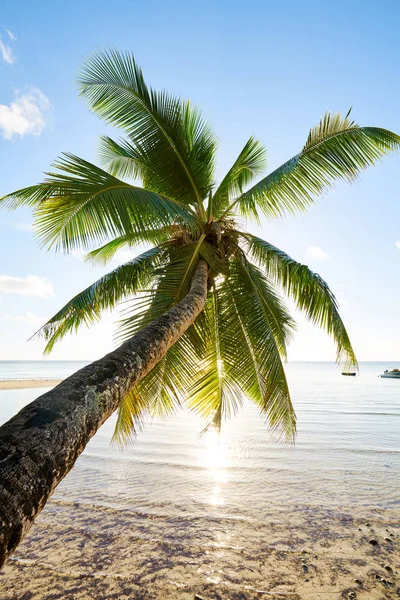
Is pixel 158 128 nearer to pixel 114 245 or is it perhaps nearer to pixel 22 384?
pixel 114 245

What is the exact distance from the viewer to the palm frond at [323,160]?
6.18 m

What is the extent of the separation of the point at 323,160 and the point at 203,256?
2.58 metres

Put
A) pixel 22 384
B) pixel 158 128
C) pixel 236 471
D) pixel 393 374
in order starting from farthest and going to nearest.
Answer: pixel 393 374 < pixel 22 384 < pixel 236 471 < pixel 158 128

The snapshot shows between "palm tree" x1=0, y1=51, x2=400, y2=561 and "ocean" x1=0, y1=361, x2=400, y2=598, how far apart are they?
1.45 metres

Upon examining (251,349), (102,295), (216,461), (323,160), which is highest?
(323,160)

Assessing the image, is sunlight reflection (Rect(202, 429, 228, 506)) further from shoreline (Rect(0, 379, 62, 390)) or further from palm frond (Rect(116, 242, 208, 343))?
shoreline (Rect(0, 379, 62, 390))

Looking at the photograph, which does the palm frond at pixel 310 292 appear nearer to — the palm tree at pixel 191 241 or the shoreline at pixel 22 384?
the palm tree at pixel 191 241

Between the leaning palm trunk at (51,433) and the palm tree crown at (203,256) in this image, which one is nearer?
the leaning palm trunk at (51,433)

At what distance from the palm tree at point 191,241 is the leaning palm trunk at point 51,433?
3.61ft

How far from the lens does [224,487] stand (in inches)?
330

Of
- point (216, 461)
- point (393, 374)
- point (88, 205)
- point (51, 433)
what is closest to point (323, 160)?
point (88, 205)

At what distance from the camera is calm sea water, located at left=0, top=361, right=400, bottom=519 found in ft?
24.6

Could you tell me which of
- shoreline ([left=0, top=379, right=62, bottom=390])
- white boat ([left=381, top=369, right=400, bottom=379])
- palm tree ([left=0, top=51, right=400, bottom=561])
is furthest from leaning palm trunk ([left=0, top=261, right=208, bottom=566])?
white boat ([left=381, top=369, right=400, bottom=379])

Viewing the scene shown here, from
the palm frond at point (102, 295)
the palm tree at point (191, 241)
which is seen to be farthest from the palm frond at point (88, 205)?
the palm frond at point (102, 295)
